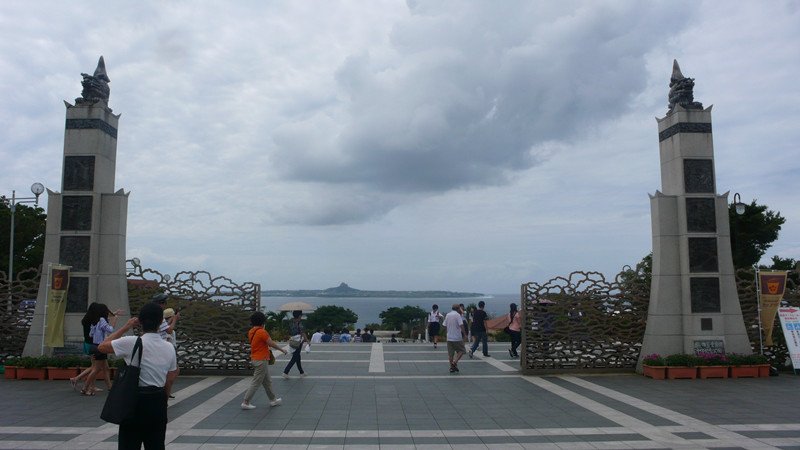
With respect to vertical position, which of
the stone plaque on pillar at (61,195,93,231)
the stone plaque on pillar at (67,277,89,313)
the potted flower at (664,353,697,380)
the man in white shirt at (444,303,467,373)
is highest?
the stone plaque on pillar at (61,195,93,231)

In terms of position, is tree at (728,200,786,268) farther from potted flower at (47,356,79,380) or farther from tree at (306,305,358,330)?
tree at (306,305,358,330)

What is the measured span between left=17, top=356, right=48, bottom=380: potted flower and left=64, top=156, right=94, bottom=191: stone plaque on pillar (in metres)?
3.68

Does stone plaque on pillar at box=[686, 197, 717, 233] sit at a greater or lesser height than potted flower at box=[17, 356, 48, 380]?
greater

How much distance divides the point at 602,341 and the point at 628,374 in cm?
90

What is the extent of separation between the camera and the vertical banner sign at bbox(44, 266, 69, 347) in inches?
484

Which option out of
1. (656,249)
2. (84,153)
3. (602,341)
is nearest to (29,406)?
(84,153)

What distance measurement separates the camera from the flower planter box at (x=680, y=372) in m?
12.5

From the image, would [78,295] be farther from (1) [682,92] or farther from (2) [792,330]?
(2) [792,330]

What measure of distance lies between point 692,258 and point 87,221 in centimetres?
1333

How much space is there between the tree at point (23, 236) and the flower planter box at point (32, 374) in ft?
65.0

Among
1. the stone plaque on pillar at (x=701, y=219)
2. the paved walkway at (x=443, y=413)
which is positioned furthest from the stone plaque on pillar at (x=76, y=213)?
the stone plaque on pillar at (x=701, y=219)

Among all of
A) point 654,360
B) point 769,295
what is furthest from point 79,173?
point 769,295

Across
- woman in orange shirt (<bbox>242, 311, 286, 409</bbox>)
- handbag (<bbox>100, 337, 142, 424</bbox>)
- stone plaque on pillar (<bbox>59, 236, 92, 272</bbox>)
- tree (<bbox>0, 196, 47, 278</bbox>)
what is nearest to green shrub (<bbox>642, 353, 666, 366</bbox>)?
woman in orange shirt (<bbox>242, 311, 286, 409</bbox>)

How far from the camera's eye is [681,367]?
1247 centimetres
